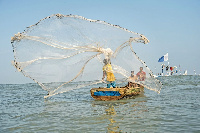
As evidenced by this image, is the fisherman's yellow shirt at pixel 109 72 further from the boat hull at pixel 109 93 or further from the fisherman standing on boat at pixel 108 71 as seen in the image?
the boat hull at pixel 109 93

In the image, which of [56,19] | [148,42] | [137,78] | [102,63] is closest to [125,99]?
[137,78]

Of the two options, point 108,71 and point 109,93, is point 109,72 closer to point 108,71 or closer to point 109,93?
point 108,71

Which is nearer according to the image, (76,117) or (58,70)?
(76,117)

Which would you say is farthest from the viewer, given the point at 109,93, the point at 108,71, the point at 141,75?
the point at 141,75

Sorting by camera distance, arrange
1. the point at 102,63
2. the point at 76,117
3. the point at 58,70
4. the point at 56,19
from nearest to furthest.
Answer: the point at 76,117 → the point at 56,19 → the point at 58,70 → the point at 102,63

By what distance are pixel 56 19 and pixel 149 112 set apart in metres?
5.46

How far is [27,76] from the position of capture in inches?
424

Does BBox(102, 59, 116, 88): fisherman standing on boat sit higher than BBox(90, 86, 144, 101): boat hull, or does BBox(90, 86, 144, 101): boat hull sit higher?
BBox(102, 59, 116, 88): fisherman standing on boat

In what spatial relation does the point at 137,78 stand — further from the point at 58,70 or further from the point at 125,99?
the point at 58,70

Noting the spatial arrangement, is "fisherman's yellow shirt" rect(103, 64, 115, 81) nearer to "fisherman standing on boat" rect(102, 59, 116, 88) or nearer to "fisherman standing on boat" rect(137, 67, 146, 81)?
"fisherman standing on boat" rect(102, 59, 116, 88)

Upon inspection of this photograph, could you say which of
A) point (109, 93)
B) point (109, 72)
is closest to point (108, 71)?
point (109, 72)

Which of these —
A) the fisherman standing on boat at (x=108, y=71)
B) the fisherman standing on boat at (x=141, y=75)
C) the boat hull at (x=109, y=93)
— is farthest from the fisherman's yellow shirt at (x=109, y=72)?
the fisherman standing on boat at (x=141, y=75)

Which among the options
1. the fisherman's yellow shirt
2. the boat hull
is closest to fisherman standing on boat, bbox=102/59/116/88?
the fisherman's yellow shirt

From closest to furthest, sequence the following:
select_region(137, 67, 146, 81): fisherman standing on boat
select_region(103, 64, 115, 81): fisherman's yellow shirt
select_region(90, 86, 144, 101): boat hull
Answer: select_region(103, 64, 115, 81): fisherman's yellow shirt, select_region(90, 86, 144, 101): boat hull, select_region(137, 67, 146, 81): fisherman standing on boat
